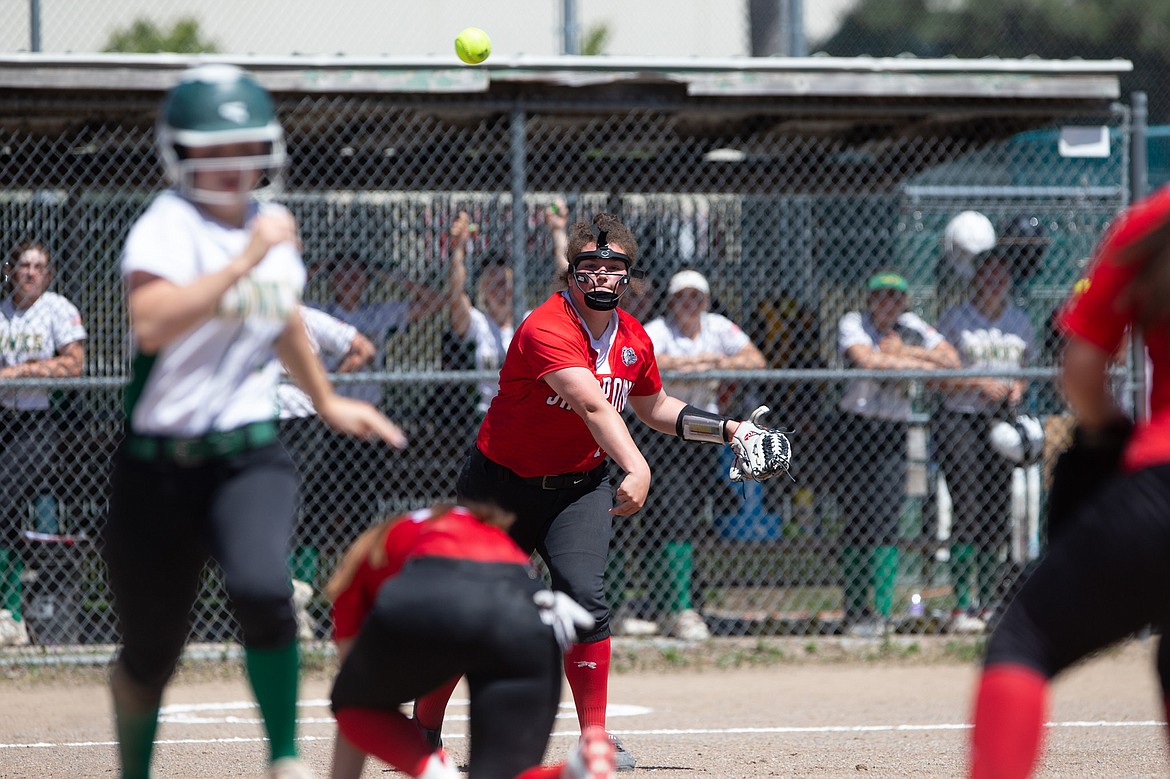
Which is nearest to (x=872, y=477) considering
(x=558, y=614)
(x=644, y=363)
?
(x=644, y=363)

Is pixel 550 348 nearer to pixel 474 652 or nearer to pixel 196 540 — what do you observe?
pixel 196 540

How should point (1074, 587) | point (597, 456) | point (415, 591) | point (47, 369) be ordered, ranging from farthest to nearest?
point (47, 369)
point (597, 456)
point (415, 591)
point (1074, 587)

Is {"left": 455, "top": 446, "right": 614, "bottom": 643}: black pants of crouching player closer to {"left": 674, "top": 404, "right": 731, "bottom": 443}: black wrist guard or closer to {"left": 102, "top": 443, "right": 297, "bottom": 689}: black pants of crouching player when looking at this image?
{"left": 674, "top": 404, "right": 731, "bottom": 443}: black wrist guard

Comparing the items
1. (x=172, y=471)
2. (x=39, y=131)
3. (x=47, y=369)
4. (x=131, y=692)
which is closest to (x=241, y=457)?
(x=172, y=471)

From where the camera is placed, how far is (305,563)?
8.23 metres

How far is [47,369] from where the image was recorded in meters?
7.80

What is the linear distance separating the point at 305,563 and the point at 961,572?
3801 millimetres

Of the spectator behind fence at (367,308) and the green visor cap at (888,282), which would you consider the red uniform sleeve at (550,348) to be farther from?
the green visor cap at (888,282)

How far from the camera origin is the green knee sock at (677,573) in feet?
27.7

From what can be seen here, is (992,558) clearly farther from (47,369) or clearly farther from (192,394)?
(192,394)

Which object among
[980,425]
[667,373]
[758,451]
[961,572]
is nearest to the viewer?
[758,451]

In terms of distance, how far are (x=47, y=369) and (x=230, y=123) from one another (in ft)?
16.7

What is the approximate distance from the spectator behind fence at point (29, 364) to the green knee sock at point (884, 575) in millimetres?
4591

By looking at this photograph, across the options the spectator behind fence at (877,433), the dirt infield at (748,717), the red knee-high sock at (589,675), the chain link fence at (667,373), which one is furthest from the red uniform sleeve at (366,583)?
the spectator behind fence at (877,433)
